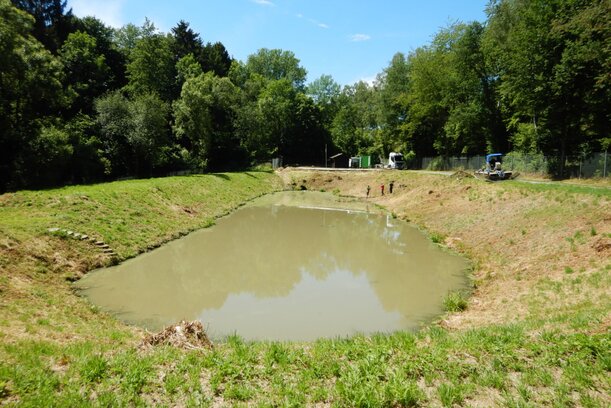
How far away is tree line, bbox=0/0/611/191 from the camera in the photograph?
2806 cm

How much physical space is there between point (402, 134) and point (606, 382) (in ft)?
184

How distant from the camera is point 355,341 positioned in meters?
8.23

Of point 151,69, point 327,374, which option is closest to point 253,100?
point 151,69

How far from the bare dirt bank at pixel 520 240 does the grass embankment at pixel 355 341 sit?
0.08 metres

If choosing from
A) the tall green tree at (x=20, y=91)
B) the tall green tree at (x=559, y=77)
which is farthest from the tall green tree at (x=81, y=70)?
the tall green tree at (x=559, y=77)

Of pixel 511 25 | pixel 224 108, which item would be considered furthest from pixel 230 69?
pixel 511 25

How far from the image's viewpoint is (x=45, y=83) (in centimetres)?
2967

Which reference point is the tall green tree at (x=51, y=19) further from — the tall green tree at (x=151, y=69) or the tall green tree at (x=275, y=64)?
the tall green tree at (x=275, y=64)

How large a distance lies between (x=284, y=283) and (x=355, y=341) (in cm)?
708

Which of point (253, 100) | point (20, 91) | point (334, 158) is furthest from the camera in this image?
point (334, 158)

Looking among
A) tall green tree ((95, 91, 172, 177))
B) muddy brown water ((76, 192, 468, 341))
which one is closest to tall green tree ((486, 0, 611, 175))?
muddy brown water ((76, 192, 468, 341))

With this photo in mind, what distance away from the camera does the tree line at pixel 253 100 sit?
1105 inches

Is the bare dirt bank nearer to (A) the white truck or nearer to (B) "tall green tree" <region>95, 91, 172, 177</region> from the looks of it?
(A) the white truck

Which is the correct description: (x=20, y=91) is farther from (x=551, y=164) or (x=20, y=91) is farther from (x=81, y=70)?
(x=551, y=164)
